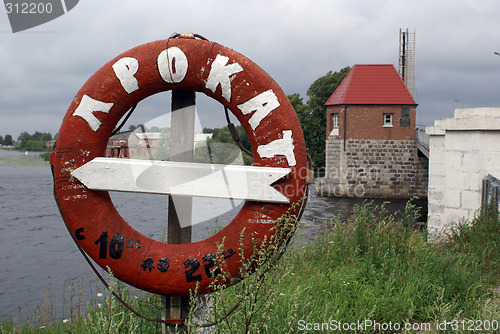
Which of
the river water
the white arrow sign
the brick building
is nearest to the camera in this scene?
the white arrow sign

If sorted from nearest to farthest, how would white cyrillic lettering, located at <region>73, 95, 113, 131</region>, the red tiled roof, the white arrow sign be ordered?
the white arrow sign
white cyrillic lettering, located at <region>73, 95, 113, 131</region>
the red tiled roof

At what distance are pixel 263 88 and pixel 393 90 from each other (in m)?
20.4

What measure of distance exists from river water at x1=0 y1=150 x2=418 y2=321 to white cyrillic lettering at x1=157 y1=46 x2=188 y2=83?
5.82ft

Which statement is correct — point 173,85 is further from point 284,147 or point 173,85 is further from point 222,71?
point 284,147

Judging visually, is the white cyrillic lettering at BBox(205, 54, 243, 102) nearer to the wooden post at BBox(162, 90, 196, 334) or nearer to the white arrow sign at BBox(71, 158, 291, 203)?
the wooden post at BBox(162, 90, 196, 334)

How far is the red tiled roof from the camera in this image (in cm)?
2122

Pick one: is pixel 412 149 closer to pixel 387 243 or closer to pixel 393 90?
pixel 393 90

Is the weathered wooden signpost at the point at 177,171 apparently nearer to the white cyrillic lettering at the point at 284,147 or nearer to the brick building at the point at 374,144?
the white cyrillic lettering at the point at 284,147

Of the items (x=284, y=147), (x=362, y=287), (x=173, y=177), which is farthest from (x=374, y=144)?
(x=173, y=177)

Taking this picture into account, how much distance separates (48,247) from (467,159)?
10833 millimetres

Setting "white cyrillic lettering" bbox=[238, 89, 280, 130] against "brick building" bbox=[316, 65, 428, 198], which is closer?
"white cyrillic lettering" bbox=[238, 89, 280, 130]

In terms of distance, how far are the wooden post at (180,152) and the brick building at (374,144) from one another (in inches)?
743

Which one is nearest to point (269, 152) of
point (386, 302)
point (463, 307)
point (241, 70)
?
point (241, 70)

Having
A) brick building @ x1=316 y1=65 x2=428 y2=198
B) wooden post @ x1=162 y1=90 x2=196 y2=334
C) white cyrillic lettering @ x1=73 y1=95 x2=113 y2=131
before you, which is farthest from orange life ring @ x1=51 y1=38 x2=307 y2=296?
brick building @ x1=316 y1=65 x2=428 y2=198
